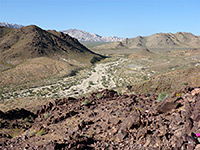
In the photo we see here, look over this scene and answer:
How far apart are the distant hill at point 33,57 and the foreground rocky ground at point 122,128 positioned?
127 feet

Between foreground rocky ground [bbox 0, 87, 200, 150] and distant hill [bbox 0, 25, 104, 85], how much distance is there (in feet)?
127

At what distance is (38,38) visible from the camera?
8931 centimetres

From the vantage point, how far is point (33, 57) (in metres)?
73.4

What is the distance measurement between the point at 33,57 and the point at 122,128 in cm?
7097

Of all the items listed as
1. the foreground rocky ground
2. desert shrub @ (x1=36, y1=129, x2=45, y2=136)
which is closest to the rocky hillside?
the foreground rocky ground

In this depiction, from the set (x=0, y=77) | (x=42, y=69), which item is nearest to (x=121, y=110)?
(x=0, y=77)

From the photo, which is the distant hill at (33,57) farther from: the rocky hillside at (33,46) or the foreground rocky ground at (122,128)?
the foreground rocky ground at (122,128)

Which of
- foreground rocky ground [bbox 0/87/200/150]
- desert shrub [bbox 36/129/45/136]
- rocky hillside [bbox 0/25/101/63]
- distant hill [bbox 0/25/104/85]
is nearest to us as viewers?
foreground rocky ground [bbox 0/87/200/150]

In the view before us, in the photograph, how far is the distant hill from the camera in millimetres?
53556

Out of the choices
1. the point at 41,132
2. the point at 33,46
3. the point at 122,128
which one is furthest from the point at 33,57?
the point at 122,128

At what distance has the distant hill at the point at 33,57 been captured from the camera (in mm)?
53556

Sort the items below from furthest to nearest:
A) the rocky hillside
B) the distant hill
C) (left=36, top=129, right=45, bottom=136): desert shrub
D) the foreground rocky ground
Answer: the rocky hillside, the distant hill, (left=36, top=129, right=45, bottom=136): desert shrub, the foreground rocky ground

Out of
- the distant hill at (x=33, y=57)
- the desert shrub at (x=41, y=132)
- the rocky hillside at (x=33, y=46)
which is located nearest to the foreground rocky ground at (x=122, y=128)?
the desert shrub at (x=41, y=132)

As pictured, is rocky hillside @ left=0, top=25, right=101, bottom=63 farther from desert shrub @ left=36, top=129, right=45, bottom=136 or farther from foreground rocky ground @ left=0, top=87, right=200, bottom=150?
desert shrub @ left=36, top=129, right=45, bottom=136
